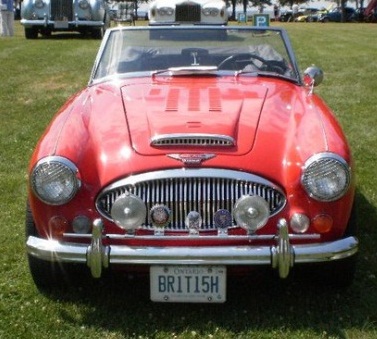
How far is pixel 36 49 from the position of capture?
1623 centimetres

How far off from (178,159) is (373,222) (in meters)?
2.03

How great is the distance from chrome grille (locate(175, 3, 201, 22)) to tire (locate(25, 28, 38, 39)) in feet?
32.4

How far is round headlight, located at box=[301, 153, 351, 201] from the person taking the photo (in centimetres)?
328

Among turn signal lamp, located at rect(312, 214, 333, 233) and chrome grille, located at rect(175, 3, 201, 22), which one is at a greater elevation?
chrome grille, located at rect(175, 3, 201, 22)

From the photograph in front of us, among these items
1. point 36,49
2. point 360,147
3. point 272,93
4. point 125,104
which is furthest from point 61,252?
point 36,49

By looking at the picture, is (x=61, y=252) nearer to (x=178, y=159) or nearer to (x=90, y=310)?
(x=90, y=310)

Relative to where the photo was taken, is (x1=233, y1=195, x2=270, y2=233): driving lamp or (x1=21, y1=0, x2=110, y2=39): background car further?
(x1=21, y1=0, x2=110, y2=39): background car

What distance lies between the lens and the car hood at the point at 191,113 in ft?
11.3

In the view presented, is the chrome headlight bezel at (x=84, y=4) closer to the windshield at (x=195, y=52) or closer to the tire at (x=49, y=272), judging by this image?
the windshield at (x=195, y=52)

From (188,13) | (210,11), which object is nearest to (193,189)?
(210,11)

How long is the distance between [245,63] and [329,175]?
1.81 m

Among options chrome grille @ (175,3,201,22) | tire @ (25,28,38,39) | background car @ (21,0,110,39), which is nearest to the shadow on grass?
chrome grille @ (175,3,201,22)

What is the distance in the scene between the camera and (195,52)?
4.92m

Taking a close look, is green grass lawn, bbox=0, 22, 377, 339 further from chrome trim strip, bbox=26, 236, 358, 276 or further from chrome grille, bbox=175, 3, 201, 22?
chrome grille, bbox=175, 3, 201, 22
